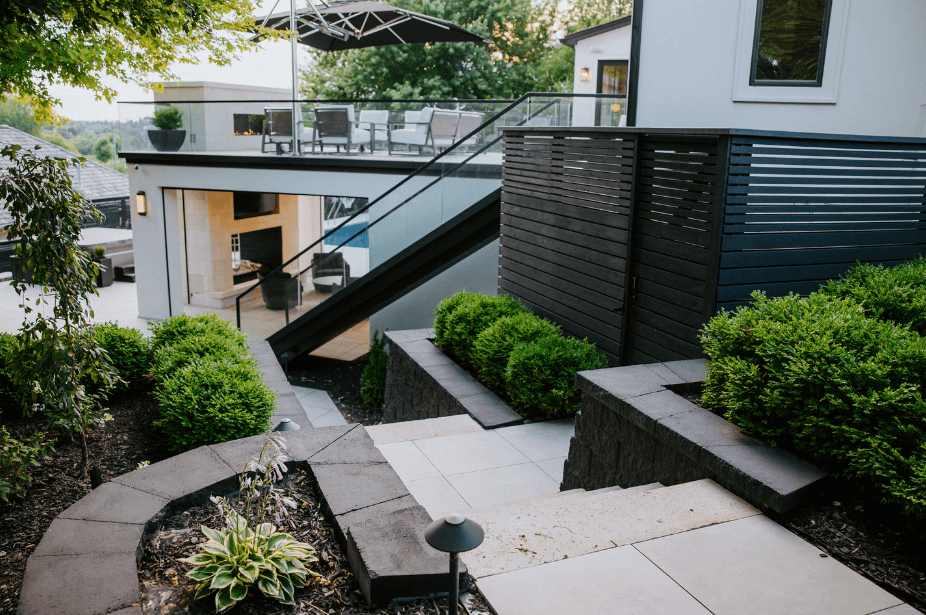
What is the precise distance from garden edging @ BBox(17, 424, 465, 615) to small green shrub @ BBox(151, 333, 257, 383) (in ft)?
6.00

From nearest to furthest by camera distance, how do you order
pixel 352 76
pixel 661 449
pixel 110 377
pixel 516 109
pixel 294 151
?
1. pixel 661 449
2. pixel 110 377
3. pixel 516 109
4. pixel 294 151
5. pixel 352 76

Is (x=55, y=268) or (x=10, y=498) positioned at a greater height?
(x=55, y=268)

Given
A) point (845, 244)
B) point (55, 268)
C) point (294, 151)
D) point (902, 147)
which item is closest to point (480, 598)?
point (55, 268)

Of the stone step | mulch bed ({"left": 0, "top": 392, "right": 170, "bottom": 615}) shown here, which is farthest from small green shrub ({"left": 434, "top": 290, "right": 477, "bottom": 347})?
the stone step

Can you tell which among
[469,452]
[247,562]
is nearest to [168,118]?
[469,452]

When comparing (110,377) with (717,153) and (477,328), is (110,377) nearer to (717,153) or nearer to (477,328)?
(477,328)

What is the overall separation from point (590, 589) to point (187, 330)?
4.97 m

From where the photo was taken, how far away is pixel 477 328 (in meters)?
7.27

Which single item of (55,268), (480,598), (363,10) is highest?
(363,10)

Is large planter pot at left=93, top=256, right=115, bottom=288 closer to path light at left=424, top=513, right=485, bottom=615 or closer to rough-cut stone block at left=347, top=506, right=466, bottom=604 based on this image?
rough-cut stone block at left=347, top=506, right=466, bottom=604

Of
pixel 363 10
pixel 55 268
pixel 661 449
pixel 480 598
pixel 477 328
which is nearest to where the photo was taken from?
pixel 480 598

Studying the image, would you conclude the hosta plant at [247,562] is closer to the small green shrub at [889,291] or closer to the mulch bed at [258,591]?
the mulch bed at [258,591]

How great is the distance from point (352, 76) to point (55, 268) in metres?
32.4

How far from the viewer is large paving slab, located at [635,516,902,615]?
2643 mm
